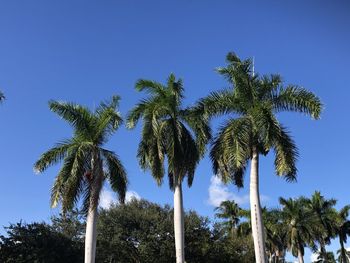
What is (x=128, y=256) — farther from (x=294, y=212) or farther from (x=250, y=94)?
(x=294, y=212)

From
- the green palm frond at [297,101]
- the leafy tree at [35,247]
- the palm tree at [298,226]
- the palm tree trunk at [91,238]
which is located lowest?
the palm tree trunk at [91,238]

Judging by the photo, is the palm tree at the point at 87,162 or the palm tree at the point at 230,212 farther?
the palm tree at the point at 230,212

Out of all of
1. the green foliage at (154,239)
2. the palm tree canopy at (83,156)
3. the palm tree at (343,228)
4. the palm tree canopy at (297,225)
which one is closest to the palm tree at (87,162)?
the palm tree canopy at (83,156)

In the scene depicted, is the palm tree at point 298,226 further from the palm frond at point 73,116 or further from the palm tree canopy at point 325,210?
the palm frond at point 73,116

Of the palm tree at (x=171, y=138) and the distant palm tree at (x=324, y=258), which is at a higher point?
the distant palm tree at (x=324, y=258)

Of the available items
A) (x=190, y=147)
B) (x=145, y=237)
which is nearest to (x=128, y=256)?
(x=145, y=237)

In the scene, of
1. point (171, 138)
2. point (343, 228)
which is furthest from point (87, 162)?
point (343, 228)

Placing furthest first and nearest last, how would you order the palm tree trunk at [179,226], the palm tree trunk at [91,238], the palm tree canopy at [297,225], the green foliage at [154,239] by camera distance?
the palm tree canopy at [297,225]
the green foliage at [154,239]
the palm tree trunk at [179,226]
the palm tree trunk at [91,238]

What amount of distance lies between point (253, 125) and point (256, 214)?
3.76m

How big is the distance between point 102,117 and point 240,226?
46.7 meters

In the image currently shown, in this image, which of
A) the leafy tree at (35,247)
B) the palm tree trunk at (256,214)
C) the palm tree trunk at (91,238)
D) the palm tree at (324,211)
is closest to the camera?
the palm tree trunk at (256,214)

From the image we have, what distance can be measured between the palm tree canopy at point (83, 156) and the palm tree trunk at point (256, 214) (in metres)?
6.19

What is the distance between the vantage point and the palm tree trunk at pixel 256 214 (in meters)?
19.8

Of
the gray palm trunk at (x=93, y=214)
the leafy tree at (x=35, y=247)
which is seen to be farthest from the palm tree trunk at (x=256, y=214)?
the leafy tree at (x=35, y=247)
